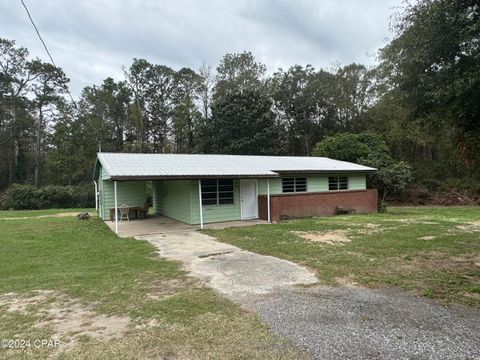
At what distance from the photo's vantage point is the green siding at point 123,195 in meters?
16.4

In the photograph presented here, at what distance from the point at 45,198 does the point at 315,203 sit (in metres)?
22.6

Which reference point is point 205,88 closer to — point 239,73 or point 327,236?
point 239,73

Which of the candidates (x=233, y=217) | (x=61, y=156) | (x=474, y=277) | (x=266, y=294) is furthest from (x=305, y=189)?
(x=61, y=156)

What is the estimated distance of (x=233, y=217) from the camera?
14562 millimetres

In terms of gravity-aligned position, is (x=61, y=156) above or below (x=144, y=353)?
above

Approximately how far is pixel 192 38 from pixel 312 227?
11.0 m

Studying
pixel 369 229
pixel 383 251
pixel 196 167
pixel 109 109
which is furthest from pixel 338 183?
pixel 109 109

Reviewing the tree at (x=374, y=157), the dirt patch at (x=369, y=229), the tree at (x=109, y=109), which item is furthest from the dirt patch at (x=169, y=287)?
the tree at (x=109, y=109)

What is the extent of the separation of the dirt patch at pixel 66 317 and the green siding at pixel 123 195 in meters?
11.7

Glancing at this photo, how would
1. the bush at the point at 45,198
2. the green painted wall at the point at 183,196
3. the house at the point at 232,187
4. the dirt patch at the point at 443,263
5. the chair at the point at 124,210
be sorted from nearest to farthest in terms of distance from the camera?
the dirt patch at the point at 443,263, the house at the point at 232,187, the green painted wall at the point at 183,196, the chair at the point at 124,210, the bush at the point at 45,198

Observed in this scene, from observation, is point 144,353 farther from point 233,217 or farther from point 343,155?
point 343,155

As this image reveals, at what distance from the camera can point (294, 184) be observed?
1658 centimetres

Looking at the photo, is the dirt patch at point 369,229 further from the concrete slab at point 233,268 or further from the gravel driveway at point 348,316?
the gravel driveway at point 348,316

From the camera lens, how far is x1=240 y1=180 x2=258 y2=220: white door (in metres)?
14.8
